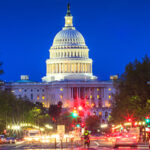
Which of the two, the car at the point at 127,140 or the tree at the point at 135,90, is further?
the tree at the point at 135,90

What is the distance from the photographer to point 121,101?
12706 centimetres

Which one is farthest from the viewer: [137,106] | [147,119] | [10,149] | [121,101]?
[121,101]

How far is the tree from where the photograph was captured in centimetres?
11638

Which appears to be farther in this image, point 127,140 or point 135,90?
point 135,90

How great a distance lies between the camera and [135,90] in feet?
386

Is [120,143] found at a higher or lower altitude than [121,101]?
lower

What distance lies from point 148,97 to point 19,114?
161ft

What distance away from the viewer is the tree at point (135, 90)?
116 meters

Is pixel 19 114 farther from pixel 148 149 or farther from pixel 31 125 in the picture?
pixel 148 149

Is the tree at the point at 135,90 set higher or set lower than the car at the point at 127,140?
higher

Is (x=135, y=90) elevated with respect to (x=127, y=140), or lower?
elevated

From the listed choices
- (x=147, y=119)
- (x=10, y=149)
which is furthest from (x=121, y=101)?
(x=10, y=149)

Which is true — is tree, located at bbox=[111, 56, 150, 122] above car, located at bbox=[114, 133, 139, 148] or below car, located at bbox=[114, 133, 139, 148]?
above

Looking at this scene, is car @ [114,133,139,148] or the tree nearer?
car @ [114,133,139,148]
